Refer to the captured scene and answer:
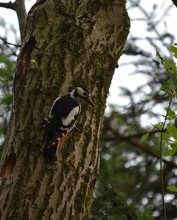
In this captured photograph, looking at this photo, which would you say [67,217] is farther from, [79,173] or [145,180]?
[145,180]

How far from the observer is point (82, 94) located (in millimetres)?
1945

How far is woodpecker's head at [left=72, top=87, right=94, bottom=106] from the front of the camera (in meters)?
1.92

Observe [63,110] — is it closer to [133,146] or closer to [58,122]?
[58,122]

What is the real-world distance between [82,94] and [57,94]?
0.11m

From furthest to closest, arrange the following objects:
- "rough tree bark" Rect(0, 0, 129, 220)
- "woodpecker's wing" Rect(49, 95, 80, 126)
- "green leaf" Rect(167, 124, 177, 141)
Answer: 1. "woodpecker's wing" Rect(49, 95, 80, 126)
2. "rough tree bark" Rect(0, 0, 129, 220)
3. "green leaf" Rect(167, 124, 177, 141)

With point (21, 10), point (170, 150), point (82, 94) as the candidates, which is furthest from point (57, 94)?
point (21, 10)

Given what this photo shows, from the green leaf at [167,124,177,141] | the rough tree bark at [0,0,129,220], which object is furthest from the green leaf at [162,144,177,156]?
the rough tree bark at [0,0,129,220]

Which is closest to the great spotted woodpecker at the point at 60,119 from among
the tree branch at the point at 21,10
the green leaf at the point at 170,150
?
the green leaf at the point at 170,150

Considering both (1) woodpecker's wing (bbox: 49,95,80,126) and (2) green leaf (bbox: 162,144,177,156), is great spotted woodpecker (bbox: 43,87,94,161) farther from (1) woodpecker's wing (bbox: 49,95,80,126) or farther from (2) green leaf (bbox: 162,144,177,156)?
Answer: (2) green leaf (bbox: 162,144,177,156)

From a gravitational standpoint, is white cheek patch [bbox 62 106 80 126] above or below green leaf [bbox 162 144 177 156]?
above

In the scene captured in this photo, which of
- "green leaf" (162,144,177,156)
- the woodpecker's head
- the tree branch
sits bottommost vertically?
"green leaf" (162,144,177,156)

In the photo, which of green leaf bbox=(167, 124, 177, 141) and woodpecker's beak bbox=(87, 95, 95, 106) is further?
woodpecker's beak bbox=(87, 95, 95, 106)

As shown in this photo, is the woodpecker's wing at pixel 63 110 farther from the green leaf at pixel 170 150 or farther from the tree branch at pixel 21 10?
the tree branch at pixel 21 10

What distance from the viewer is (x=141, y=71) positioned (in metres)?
4.33
